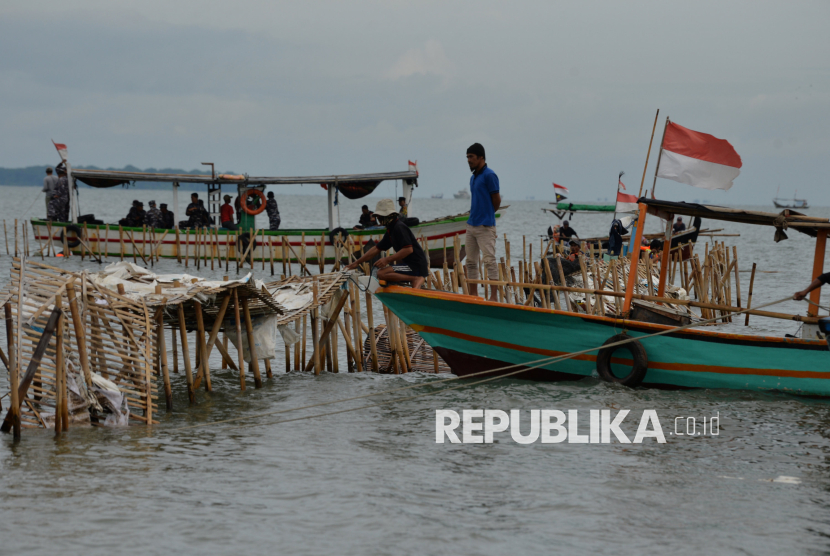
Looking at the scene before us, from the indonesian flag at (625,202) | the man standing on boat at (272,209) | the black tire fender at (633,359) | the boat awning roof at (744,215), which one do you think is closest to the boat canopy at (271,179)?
the man standing on boat at (272,209)

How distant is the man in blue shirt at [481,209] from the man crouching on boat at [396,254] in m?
0.94

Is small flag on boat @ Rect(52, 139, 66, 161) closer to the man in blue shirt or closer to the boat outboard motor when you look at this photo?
the man in blue shirt

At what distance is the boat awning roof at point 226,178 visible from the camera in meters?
22.1

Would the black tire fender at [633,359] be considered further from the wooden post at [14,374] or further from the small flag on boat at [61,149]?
the small flag on boat at [61,149]

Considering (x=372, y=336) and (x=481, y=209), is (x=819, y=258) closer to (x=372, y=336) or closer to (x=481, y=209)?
(x=481, y=209)

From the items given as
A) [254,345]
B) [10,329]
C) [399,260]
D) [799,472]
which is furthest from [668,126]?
[10,329]

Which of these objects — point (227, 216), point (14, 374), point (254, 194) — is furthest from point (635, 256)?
point (227, 216)

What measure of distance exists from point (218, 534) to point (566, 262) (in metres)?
10.9

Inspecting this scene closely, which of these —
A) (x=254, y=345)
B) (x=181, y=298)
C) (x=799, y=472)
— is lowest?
(x=799, y=472)

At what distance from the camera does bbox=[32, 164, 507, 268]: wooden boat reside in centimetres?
2238

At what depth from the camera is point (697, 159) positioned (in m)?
8.85

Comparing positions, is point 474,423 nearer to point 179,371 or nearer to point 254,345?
point 254,345

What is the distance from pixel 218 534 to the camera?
5.23 meters

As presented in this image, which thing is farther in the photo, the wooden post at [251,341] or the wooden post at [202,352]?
the wooden post at [251,341]
